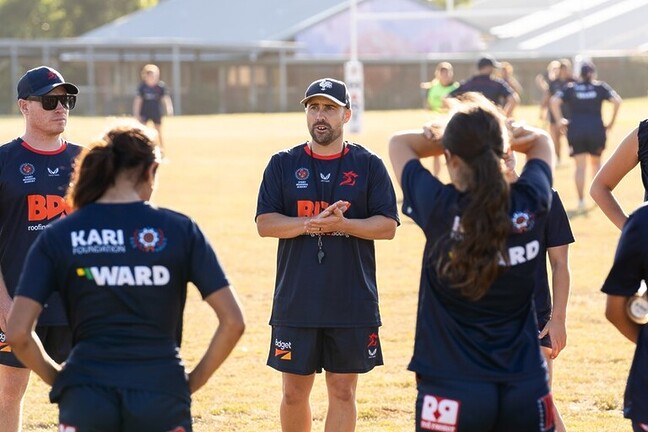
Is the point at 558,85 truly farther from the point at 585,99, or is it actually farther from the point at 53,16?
the point at 53,16

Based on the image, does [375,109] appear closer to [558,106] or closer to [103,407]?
[558,106]

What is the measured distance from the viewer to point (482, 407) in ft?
13.9

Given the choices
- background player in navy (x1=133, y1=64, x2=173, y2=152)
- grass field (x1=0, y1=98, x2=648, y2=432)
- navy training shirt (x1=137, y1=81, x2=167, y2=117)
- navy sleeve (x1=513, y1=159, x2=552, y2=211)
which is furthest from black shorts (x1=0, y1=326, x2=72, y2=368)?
navy training shirt (x1=137, y1=81, x2=167, y2=117)

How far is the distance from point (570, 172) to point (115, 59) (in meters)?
43.9

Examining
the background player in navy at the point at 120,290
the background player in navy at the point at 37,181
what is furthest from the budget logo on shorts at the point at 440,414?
the background player in navy at the point at 37,181

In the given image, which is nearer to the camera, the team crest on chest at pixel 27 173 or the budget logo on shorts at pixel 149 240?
the budget logo on shorts at pixel 149 240

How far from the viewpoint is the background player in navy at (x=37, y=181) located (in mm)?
6199

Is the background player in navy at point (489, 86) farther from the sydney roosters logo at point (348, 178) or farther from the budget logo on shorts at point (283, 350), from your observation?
the budget logo on shorts at point (283, 350)

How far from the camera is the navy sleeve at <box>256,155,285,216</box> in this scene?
249 inches

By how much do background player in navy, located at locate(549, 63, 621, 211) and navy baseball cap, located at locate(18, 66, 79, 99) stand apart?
1272cm

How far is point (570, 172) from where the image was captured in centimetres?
2470

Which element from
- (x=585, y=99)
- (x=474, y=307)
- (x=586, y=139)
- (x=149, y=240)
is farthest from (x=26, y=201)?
(x=585, y=99)

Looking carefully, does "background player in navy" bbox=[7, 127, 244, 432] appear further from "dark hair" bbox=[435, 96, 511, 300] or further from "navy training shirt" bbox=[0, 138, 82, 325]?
"navy training shirt" bbox=[0, 138, 82, 325]

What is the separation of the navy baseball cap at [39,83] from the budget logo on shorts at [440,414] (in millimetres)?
2834
